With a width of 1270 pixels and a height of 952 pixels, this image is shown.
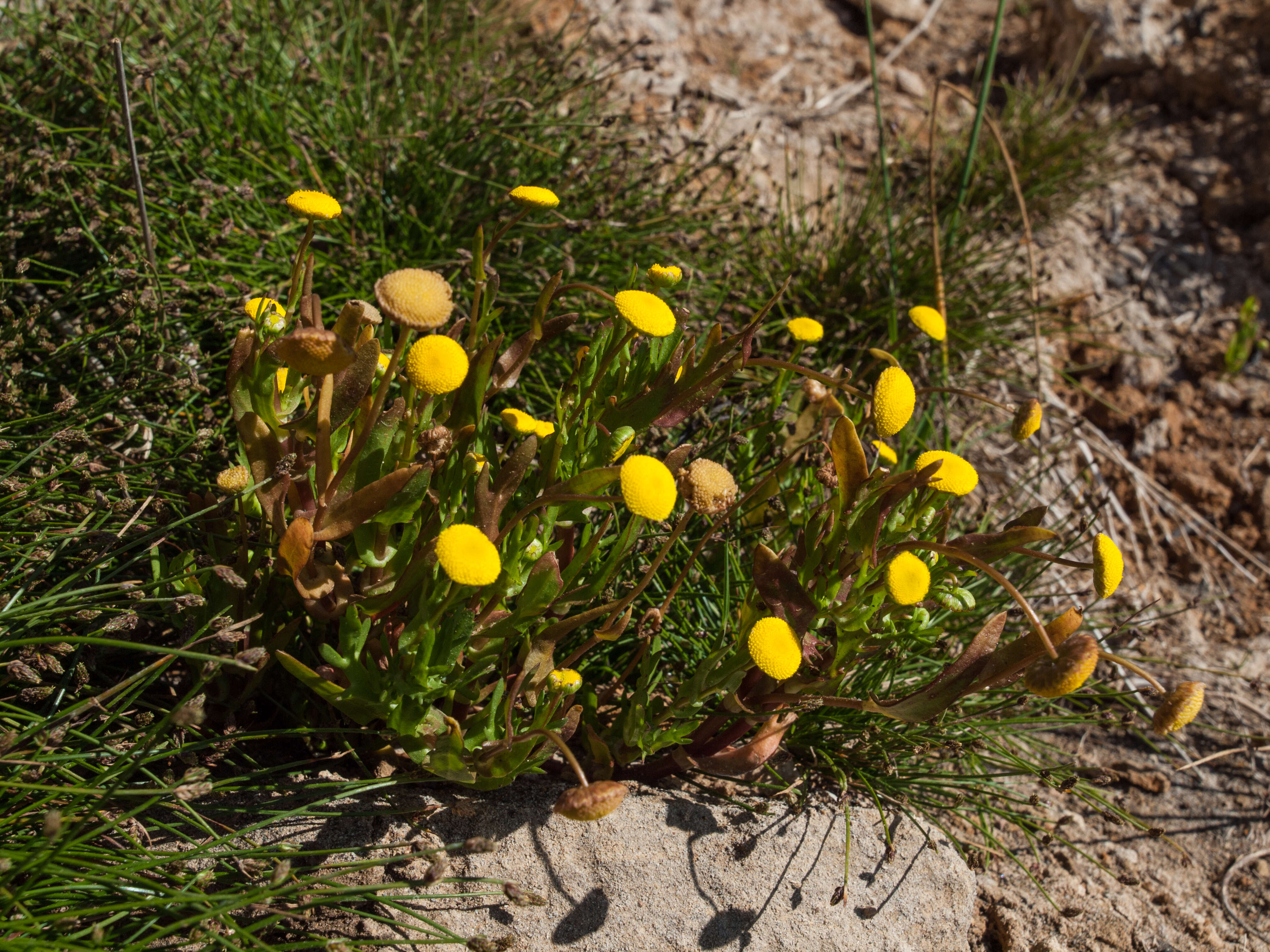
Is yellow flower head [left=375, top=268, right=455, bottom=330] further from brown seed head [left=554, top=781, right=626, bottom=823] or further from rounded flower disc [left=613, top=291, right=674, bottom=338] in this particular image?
brown seed head [left=554, top=781, right=626, bottom=823]

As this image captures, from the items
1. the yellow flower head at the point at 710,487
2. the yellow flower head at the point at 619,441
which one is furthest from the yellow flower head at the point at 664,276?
the yellow flower head at the point at 710,487

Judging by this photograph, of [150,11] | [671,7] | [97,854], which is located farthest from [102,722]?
[671,7]

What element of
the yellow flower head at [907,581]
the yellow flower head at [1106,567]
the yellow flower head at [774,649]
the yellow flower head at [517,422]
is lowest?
the yellow flower head at [774,649]

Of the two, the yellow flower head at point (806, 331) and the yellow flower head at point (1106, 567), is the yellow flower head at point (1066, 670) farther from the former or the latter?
the yellow flower head at point (806, 331)

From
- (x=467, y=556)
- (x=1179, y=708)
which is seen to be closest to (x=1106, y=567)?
(x=1179, y=708)

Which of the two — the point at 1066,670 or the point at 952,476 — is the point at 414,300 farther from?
the point at 1066,670

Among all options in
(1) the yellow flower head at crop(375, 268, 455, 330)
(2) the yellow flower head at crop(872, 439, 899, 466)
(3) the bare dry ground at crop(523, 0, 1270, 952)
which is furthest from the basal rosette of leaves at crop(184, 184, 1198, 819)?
(3) the bare dry ground at crop(523, 0, 1270, 952)
